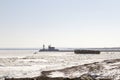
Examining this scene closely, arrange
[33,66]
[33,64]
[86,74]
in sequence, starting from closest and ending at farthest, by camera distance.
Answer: [86,74] → [33,66] → [33,64]

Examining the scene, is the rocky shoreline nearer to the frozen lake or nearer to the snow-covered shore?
the snow-covered shore

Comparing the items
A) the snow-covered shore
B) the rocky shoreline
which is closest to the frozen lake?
the snow-covered shore

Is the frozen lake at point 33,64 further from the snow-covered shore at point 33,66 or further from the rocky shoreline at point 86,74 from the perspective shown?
the rocky shoreline at point 86,74

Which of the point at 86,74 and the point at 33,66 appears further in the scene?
the point at 33,66

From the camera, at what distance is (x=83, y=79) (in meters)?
16.5

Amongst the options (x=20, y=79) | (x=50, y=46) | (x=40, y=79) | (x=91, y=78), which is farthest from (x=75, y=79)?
(x=50, y=46)

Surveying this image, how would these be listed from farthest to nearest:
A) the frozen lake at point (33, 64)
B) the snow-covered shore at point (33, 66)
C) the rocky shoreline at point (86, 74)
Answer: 1. the frozen lake at point (33, 64)
2. the snow-covered shore at point (33, 66)
3. the rocky shoreline at point (86, 74)

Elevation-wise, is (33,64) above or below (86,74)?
below

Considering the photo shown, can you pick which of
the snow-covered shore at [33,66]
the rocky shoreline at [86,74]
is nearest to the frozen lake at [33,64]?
the snow-covered shore at [33,66]

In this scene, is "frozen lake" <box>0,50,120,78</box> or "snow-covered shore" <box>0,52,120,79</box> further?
"frozen lake" <box>0,50,120,78</box>

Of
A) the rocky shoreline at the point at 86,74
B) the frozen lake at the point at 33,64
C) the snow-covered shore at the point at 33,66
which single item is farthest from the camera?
the frozen lake at the point at 33,64

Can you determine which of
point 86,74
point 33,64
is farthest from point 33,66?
point 86,74

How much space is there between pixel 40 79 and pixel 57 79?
1143 mm

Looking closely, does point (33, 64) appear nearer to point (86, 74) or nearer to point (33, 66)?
point (33, 66)
